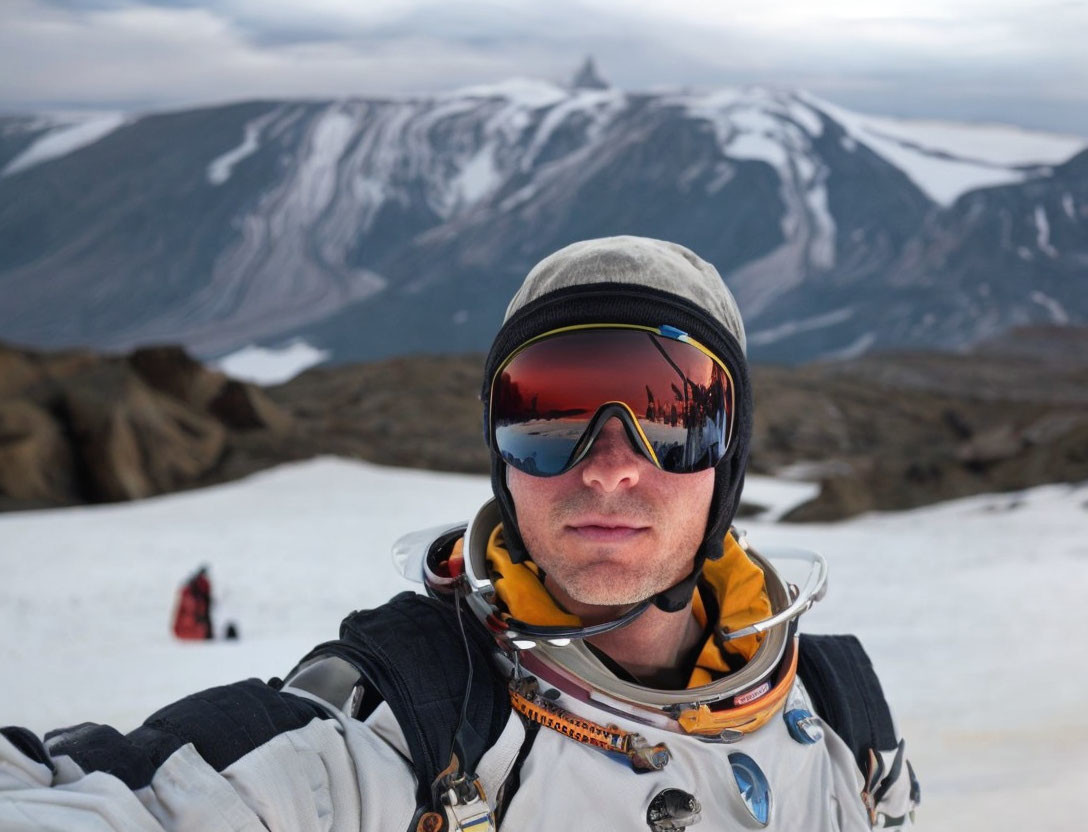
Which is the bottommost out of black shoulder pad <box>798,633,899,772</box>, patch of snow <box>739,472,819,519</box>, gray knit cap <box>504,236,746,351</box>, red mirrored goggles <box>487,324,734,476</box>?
patch of snow <box>739,472,819,519</box>

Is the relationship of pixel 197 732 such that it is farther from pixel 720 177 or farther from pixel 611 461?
pixel 720 177

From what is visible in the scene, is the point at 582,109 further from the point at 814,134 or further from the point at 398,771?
the point at 398,771

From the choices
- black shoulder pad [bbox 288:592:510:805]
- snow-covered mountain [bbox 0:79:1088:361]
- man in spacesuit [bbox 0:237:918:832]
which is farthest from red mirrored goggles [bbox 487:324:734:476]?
snow-covered mountain [bbox 0:79:1088:361]

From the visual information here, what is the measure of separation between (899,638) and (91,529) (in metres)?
8.63

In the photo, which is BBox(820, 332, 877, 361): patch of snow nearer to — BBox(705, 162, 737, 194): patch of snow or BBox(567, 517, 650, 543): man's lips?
BBox(705, 162, 737, 194): patch of snow

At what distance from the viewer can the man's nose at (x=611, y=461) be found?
150cm


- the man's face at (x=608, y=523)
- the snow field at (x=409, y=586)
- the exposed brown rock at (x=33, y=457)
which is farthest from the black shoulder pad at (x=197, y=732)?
the exposed brown rock at (x=33, y=457)

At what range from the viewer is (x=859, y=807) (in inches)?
62.1

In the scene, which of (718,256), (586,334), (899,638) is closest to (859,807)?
A: (586,334)

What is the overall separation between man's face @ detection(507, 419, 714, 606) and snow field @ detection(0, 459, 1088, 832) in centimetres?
232

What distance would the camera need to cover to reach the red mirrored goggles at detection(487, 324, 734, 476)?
1518 millimetres

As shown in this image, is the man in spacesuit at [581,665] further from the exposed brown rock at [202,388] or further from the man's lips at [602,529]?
the exposed brown rock at [202,388]

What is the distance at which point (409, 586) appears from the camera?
28.0 feet

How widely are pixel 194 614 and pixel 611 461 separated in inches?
240
